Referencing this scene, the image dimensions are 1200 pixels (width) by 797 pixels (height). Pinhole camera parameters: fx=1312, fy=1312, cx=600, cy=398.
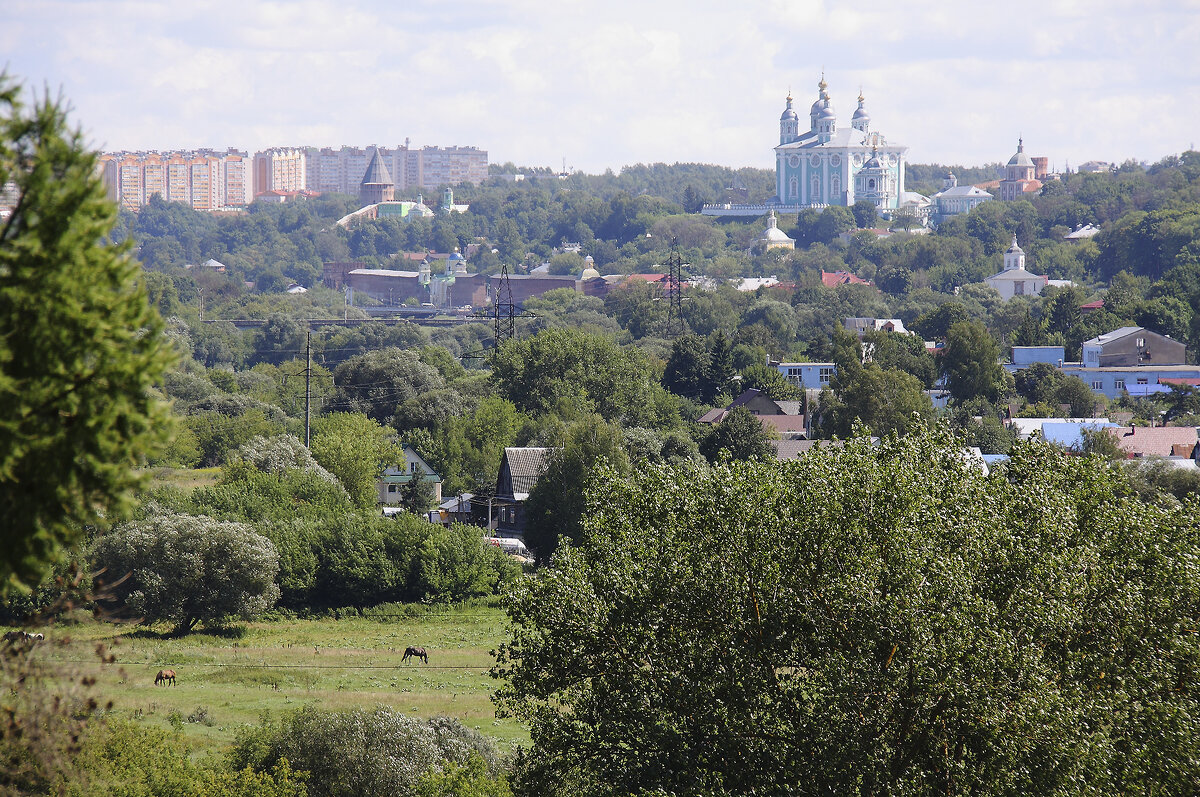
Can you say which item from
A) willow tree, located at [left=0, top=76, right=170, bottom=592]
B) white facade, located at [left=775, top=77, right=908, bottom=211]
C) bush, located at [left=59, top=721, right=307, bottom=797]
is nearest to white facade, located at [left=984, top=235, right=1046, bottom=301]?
white facade, located at [left=775, top=77, right=908, bottom=211]

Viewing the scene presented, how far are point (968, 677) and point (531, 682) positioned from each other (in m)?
4.22

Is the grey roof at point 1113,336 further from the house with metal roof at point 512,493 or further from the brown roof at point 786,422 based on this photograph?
the house with metal roof at point 512,493

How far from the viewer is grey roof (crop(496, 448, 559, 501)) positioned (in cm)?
3859

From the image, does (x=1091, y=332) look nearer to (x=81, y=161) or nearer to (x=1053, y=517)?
(x=1053, y=517)

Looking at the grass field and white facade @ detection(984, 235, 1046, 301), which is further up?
white facade @ detection(984, 235, 1046, 301)

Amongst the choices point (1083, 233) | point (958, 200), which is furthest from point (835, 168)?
point (1083, 233)

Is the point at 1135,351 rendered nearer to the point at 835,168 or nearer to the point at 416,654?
the point at 416,654

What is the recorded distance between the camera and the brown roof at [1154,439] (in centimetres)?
4388

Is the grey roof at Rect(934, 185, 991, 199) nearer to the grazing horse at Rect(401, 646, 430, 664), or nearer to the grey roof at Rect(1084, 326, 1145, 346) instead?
the grey roof at Rect(1084, 326, 1145, 346)

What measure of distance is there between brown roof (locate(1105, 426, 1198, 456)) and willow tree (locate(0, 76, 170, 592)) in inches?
1638

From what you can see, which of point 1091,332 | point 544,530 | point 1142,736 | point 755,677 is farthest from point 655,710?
point 1091,332

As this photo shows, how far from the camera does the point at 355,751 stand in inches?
600

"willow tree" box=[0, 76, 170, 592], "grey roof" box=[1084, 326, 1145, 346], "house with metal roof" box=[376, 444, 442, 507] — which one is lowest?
"house with metal roof" box=[376, 444, 442, 507]

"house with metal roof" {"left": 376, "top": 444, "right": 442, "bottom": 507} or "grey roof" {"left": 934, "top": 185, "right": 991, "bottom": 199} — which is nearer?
"house with metal roof" {"left": 376, "top": 444, "right": 442, "bottom": 507}
